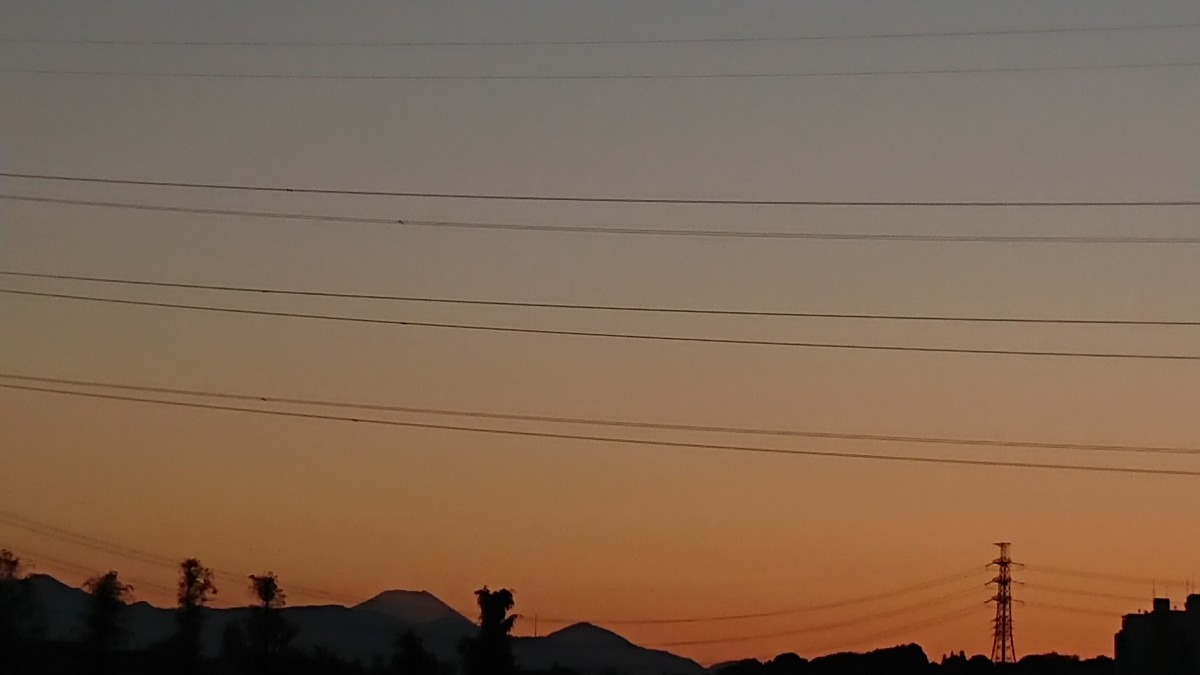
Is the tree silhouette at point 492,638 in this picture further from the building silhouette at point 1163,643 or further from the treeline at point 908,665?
the building silhouette at point 1163,643

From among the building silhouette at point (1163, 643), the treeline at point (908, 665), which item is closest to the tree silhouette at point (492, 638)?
the treeline at point (908, 665)

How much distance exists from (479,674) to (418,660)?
7330cm

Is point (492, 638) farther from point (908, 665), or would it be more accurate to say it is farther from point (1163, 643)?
point (1163, 643)

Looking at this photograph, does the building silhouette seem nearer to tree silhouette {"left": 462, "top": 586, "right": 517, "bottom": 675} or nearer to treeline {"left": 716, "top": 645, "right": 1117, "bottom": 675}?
treeline {"left": 716, "top": 645, "right": 1117, "bottom": 675}

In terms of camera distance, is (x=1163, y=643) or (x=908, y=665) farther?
(x=908, y=665)

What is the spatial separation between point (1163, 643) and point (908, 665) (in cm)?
3236

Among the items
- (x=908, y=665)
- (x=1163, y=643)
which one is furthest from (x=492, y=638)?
(x=1163, y=643)

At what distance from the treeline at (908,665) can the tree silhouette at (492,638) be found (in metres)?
16.2

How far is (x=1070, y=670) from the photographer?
359 feet

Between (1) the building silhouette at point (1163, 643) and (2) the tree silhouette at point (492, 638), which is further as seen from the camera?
(2) the tree silhouette at point (492, 638)

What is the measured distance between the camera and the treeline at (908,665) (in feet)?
377

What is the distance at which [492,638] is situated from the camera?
431 ft

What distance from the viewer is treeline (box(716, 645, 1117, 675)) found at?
11481 centimetres

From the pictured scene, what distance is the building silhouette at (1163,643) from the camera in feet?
288
